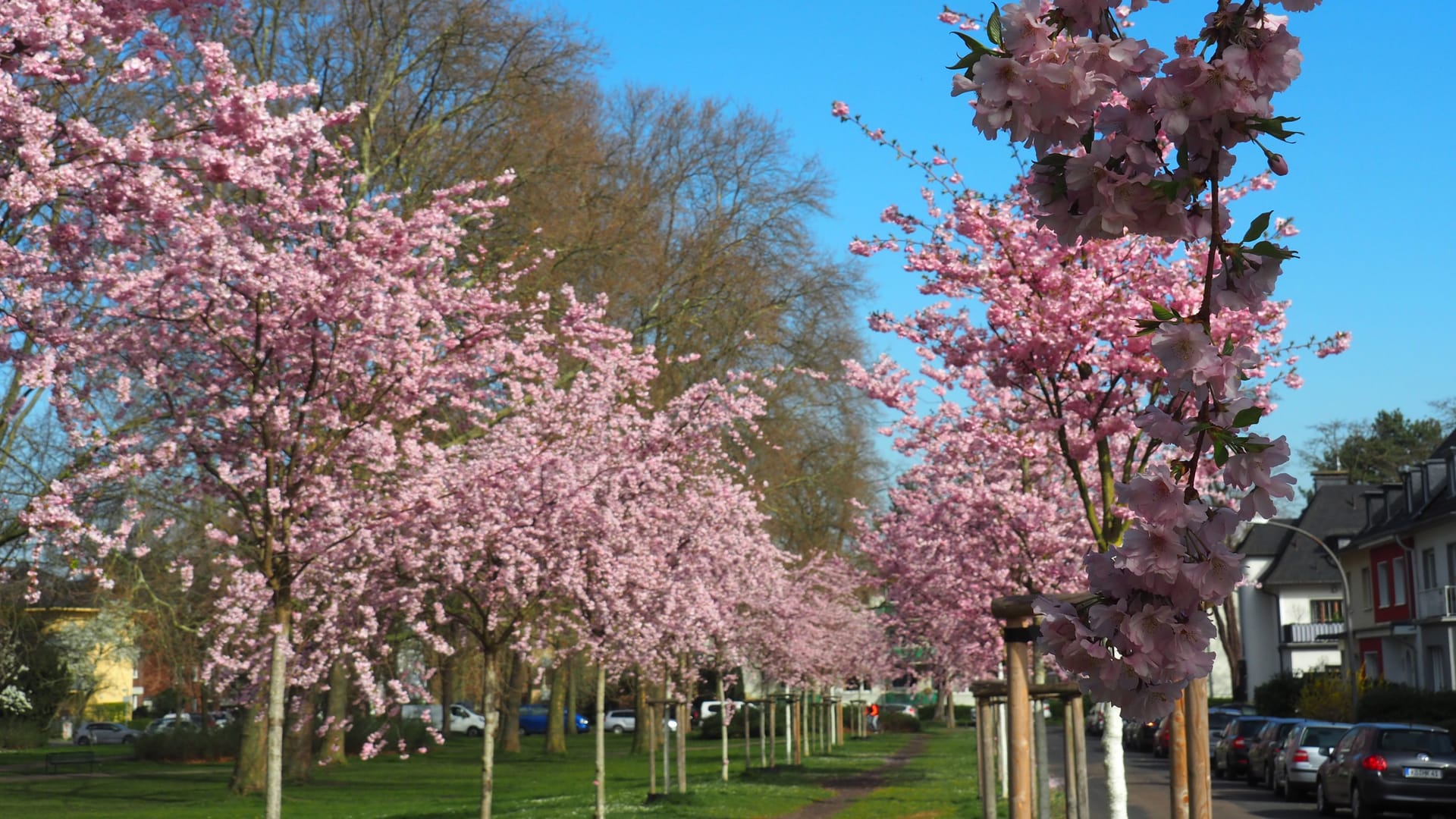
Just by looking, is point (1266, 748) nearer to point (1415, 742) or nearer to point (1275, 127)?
point (1415, 742)

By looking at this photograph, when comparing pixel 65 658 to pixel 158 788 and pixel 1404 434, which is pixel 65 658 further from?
pixel 1404 434

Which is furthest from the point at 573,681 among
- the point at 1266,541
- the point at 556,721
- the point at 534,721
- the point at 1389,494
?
the point at 1266,541

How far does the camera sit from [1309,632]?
2741 inches

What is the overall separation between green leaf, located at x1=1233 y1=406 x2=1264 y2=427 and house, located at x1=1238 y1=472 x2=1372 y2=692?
68.1m

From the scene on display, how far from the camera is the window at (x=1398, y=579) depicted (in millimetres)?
53188

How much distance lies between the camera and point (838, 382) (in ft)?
140

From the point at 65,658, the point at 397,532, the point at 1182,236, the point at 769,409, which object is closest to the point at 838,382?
the point at 769,409

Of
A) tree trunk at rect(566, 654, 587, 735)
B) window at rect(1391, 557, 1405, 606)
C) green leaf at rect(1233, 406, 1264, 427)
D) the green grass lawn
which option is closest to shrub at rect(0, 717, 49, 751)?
the green grass lawn

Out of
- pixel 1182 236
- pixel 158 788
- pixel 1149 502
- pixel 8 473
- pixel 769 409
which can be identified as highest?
pixel 769 409

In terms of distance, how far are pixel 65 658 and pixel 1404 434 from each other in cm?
7522

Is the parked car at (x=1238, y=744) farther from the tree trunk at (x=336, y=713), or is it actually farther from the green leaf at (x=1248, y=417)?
the green leaf at (x=1248, y=417)

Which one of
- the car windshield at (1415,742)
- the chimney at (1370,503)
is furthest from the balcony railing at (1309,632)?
the car windshield at (1415,742)

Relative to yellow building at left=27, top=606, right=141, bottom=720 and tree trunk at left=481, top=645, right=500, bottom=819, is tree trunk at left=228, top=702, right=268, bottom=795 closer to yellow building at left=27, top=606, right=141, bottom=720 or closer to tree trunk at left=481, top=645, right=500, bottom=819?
tree trunk at left=481, top=645, right=500, bottom=819

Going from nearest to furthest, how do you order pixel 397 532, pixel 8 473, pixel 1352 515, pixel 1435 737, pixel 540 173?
pixel 397 532 < pixel 1435 737 < pixel 8 473 < pixel 540 173 < pixel 1352 515
